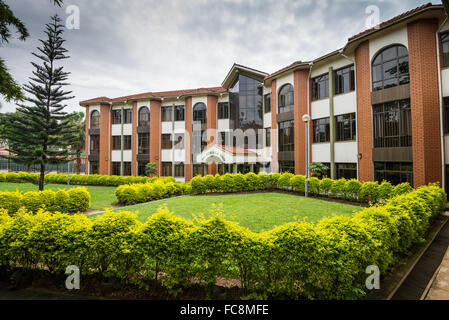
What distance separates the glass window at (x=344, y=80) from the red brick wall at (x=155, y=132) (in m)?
18.0

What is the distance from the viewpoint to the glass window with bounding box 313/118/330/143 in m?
14.7

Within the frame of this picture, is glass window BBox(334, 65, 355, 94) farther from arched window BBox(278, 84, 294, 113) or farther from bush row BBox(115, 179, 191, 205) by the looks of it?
bush row BBox(115, 179, 191, 205)

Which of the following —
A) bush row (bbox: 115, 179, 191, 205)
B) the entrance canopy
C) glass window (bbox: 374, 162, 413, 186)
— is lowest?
bush row (bbox: 115, 179, 191, 205)

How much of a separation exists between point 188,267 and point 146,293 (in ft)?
2.94

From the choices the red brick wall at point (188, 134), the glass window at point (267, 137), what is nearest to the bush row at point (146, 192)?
the red brick wall at point (188, 134)

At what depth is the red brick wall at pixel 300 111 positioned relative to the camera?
51.2 feet

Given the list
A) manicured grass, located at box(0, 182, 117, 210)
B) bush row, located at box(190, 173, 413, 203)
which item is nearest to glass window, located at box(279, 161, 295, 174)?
bush row, located at box(190, 173, 413, 203)

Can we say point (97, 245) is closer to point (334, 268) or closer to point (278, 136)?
point (334, 268)

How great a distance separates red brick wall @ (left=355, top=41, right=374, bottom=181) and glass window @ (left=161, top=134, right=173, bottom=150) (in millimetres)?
18060

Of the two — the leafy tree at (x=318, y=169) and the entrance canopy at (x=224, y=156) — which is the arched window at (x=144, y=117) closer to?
the entrance canopy at (x=224, y=156)

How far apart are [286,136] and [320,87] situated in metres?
4.46

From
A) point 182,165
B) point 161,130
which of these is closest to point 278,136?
point 182,165
